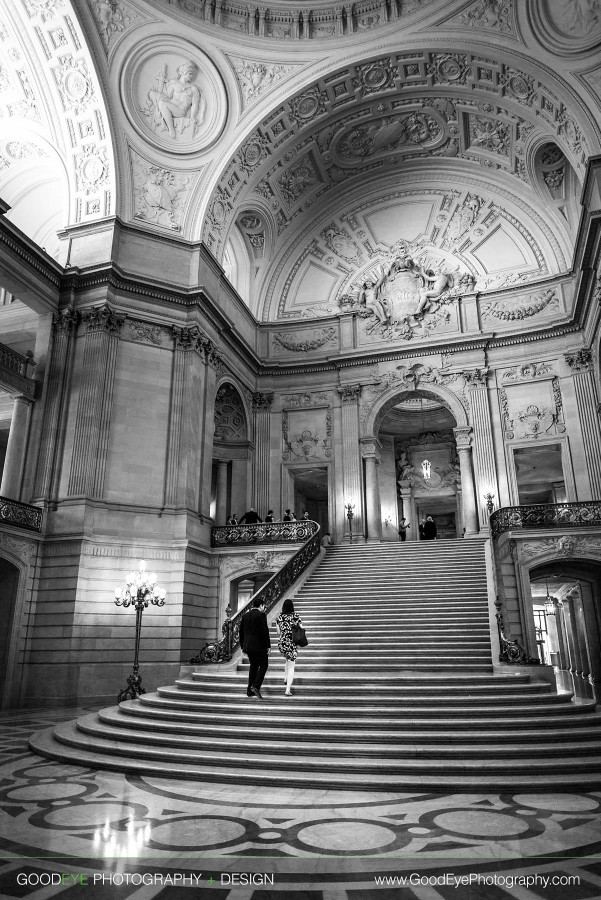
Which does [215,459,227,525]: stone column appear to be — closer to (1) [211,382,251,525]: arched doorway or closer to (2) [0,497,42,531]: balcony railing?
(1) [211,382,251,525]: arched doorway

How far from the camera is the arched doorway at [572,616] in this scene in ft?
51.6

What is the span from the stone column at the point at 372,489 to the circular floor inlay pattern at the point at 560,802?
48.6ft

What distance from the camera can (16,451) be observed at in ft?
50.0

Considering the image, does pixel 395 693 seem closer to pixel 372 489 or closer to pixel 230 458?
pixel 372 489

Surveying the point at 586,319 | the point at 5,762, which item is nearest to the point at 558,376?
the point at 586,319

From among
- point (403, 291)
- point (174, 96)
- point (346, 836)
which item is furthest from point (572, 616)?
point (174, 96)

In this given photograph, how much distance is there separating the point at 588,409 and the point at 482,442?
324cm

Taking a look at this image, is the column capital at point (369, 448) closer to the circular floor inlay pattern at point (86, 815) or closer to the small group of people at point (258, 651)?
the small group of people at point (258, 651)

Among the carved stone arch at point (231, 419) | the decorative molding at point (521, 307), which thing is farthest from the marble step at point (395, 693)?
the decorative molding at point (521, 307)

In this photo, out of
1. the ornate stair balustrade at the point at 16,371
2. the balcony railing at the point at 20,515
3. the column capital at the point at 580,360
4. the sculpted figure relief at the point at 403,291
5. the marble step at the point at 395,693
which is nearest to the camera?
the marble step at the point at 395,693

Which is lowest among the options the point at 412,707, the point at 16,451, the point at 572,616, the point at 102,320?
the point at 412,707

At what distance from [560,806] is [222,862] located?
285cm

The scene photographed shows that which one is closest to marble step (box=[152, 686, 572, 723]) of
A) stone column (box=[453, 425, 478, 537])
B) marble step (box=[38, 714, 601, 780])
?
marble step (box=[38, 714, 601, 780])

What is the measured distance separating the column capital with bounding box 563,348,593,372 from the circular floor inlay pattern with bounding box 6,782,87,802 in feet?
58.4
